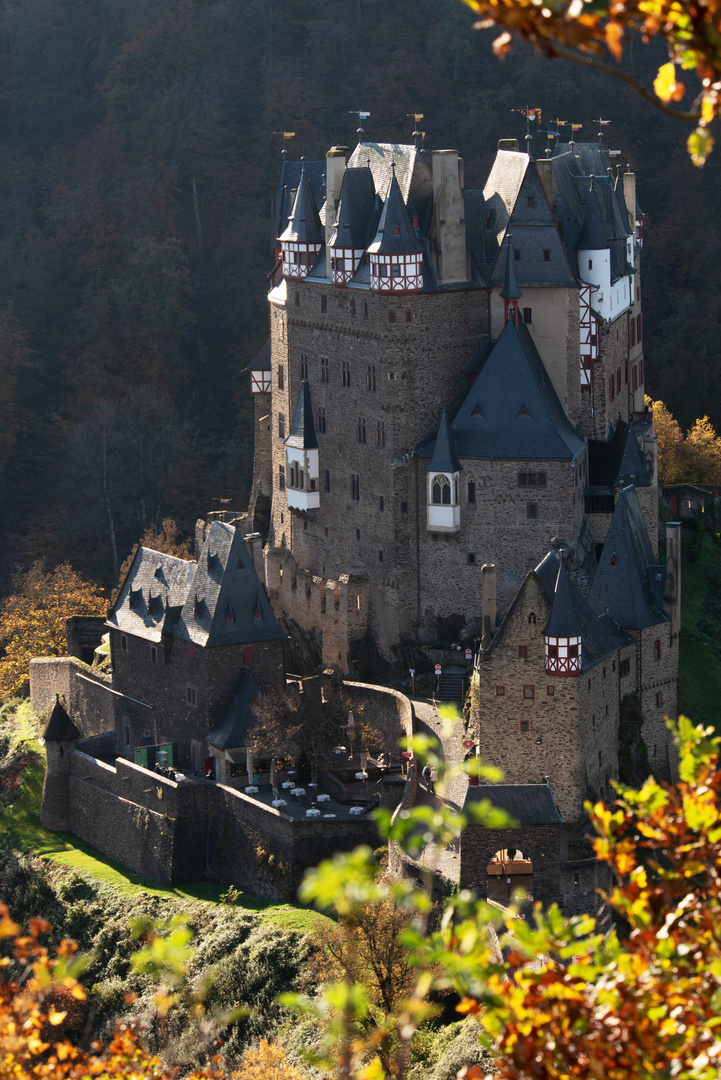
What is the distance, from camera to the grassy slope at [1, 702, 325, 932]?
42.6 m

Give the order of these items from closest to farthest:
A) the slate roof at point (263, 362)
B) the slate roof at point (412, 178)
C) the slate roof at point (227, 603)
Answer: the slate roof at point (227, 603) → the slate roof at point (412, 178) → the slate roof at point (263, 362)

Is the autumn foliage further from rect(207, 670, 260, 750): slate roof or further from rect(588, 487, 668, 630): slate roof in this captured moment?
rect(588, 487, 668, 630): slate roof

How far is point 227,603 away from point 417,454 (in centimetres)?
718

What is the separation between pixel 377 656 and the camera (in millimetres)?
50750

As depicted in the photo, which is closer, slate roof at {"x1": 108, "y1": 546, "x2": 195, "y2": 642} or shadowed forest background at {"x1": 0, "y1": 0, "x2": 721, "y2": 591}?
slate roof at {"x1": 108, "y1": 546, "x2": 195, "y2": 642}

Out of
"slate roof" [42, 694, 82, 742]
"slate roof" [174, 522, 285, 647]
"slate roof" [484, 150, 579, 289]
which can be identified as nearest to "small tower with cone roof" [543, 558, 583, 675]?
"slate roof" [174, 522, 285, 647]

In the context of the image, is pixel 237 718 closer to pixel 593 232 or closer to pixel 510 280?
pixel 510 280

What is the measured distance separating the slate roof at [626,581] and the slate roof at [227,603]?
29.6 feet

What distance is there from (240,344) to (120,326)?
5.67m

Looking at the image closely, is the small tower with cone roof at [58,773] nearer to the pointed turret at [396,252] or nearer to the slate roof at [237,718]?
the slate roof at [237,718]

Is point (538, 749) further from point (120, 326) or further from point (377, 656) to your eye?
point (120, 326)

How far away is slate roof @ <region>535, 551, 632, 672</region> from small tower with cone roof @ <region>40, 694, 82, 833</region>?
652 inches

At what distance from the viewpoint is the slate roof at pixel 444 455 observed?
159 ft

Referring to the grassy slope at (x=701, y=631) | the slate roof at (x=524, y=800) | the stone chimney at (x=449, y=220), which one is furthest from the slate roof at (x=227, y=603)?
the grassy slope at (x=701, y=631)
